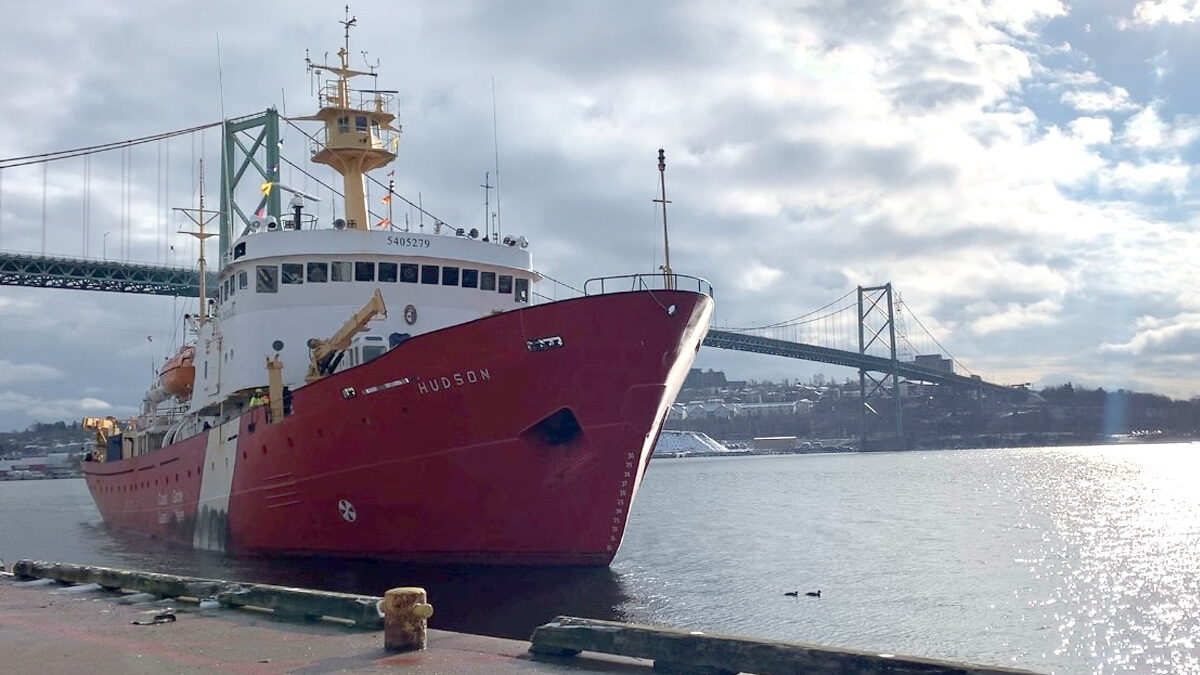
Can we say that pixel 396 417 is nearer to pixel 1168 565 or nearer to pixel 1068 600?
pixel 1068 600

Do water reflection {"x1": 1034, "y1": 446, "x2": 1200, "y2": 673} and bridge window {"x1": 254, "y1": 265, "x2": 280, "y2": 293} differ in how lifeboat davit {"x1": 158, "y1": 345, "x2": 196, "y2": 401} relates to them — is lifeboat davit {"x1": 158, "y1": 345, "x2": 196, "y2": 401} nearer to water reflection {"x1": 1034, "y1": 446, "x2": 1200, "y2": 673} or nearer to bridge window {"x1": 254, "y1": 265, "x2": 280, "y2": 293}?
bridge window {"x1": 254, "y1": 265, "x2": 280, "y2": 293}

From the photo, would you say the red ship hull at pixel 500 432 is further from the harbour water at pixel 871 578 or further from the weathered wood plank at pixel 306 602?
the weathered wood plank at pixel 306 602

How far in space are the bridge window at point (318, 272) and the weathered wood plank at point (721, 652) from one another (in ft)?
43.1

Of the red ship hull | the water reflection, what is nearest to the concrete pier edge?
the red ship hull

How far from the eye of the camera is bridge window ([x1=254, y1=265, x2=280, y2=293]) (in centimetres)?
1975

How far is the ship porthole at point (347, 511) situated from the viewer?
16234 mm

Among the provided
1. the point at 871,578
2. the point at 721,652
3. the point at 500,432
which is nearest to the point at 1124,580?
the point at 871,578

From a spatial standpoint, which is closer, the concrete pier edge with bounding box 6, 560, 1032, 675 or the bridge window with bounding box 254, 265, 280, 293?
the concrete pier edge with bounding box 6, 560, 1032, 675

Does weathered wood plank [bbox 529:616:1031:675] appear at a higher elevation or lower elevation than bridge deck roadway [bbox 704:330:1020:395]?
lower

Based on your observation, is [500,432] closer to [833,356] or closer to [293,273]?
[293,273]

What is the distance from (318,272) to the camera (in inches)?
769

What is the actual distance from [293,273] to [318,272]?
0.55 metres

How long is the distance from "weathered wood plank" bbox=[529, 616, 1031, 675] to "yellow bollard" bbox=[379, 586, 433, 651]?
Answer: 851mm

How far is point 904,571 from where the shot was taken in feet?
63.2
